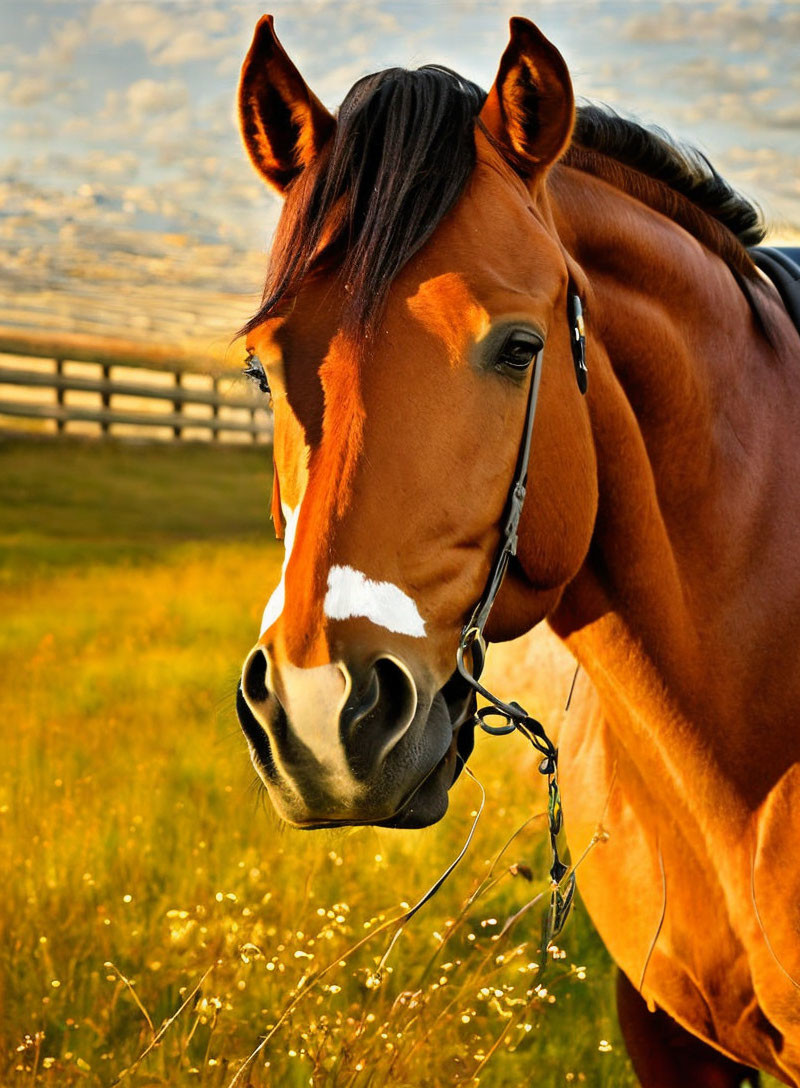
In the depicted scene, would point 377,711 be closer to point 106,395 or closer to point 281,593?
point 281,593

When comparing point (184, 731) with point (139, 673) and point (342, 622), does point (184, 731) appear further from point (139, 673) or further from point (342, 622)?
point (342, 622)

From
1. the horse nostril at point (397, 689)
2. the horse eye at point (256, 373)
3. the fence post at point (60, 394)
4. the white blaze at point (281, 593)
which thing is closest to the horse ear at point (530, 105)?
the horse eye at point (256, 373)

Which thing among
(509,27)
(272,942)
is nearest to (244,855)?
(272,942)

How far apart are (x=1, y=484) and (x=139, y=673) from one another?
9078 mm

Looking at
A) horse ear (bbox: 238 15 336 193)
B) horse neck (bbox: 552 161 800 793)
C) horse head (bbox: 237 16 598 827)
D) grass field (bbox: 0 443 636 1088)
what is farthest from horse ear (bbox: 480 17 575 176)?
grass field (bbox: 0 443 636 1088)

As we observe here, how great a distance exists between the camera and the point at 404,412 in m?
1.92

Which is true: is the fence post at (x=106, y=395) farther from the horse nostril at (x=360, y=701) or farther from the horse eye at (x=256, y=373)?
the horse nostril at (x=360, y=701)

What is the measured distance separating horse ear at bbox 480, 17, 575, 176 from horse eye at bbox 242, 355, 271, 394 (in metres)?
0.68

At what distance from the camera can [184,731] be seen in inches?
253

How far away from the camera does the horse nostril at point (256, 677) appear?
186 cm

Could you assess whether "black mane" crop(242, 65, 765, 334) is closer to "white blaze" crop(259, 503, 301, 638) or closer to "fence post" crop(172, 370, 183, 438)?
"white blaze" crop(259, 503, 301, 638)

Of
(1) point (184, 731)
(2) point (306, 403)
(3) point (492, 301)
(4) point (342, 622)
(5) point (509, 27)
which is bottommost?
(1) point (184, 731)

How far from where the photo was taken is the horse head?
1.84 metres

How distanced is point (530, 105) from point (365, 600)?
3.66 ft
